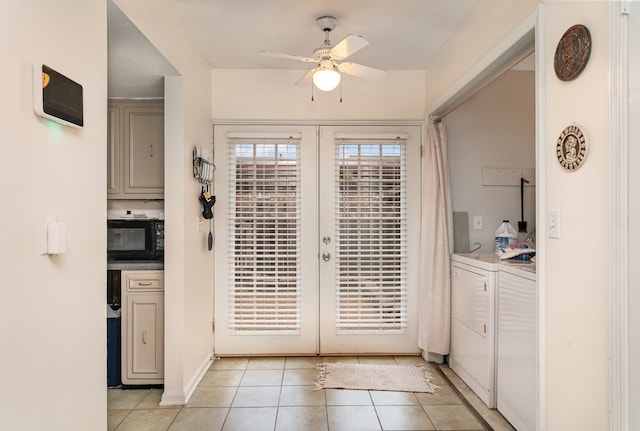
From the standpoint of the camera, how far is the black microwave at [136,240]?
3092 millimetres

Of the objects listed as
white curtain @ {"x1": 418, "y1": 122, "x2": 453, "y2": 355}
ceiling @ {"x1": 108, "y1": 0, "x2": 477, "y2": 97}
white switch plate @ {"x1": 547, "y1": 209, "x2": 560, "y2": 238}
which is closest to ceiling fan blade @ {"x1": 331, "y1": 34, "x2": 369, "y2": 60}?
ceiling @ {"x1": 108, "y1": 0, "x2": 477, "y2": 97}

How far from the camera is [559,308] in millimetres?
1652

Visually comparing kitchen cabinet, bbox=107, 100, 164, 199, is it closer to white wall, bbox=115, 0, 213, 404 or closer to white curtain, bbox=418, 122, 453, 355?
white wall, bbox=115, 0, 213, 404

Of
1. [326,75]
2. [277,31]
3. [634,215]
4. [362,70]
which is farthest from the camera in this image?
[277,31]

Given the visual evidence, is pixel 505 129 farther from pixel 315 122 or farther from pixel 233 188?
pixel 233 188

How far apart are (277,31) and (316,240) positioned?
1769 mm

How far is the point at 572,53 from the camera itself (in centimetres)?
154

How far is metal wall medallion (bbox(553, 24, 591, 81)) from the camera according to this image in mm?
1473

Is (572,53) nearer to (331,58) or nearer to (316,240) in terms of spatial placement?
(331,58)

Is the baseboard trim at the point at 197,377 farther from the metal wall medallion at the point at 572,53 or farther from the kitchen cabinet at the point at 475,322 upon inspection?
the metal wall medallion at the point at 572,53

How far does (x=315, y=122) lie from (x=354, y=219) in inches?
37.7

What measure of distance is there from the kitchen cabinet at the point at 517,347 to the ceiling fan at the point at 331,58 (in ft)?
5.08
